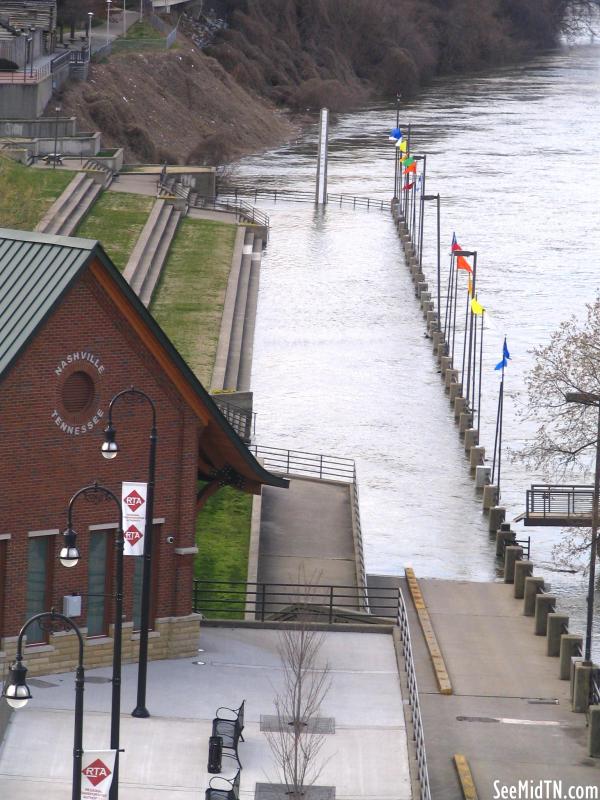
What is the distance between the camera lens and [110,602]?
114ft

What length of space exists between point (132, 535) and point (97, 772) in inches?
275

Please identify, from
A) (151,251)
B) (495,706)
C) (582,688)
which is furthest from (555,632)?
(151,251)

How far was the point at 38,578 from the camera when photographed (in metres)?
34.0

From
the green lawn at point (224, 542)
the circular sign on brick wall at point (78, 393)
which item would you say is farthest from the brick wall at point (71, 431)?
the green lawn at point (224, 542)

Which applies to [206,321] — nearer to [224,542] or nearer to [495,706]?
[224,542]

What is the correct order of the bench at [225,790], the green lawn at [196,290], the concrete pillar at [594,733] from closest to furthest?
the bench at [225,790], the concrete pillar at [594,733], the green lawn at [196,290]

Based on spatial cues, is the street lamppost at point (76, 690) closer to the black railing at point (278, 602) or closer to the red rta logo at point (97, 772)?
the red rta logo at point (97, 772)

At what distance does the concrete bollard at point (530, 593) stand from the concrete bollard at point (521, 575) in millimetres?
1959

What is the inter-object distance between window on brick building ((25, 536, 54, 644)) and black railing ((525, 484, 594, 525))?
2694cm

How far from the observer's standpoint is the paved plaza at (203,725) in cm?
2977

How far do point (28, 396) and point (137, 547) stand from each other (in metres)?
3.62

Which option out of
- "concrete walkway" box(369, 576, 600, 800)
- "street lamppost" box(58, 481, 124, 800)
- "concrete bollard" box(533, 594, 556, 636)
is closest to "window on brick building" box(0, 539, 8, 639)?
"street lamppost" box(58, 481, 124, 800)

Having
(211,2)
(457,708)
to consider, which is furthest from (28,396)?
(211,2)

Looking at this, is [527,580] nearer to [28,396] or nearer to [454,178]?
[28,396]
